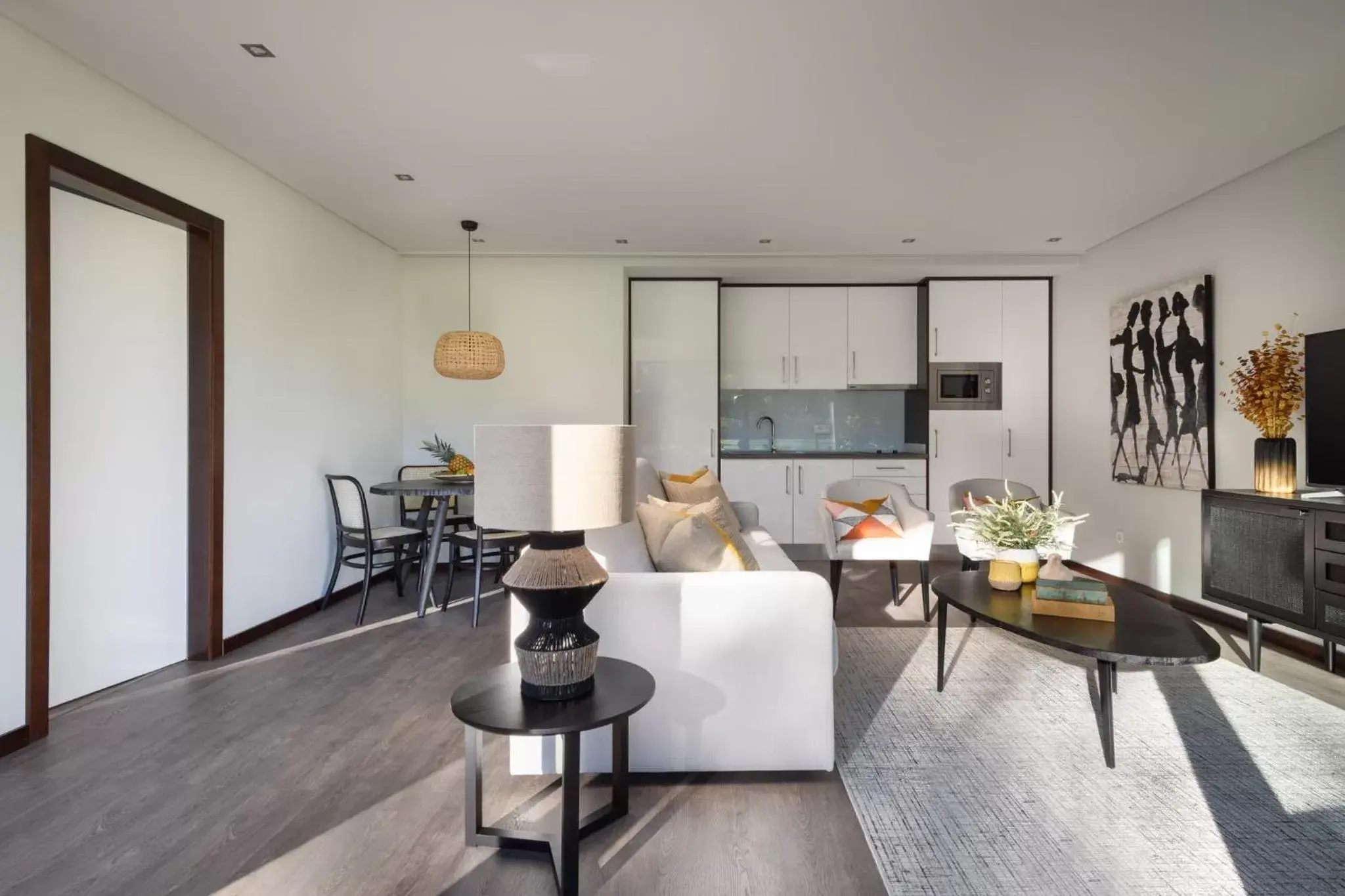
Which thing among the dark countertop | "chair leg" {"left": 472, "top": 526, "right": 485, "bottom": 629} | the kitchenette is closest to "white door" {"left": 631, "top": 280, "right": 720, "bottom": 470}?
the kitchenette

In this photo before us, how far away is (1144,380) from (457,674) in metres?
4.78

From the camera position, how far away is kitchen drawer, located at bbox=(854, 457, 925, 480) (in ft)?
20.3

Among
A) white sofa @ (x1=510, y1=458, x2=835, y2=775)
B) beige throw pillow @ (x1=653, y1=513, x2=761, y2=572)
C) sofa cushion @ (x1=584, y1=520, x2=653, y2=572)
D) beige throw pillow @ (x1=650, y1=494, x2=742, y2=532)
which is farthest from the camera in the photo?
beige throw pillow @ (x1=650, y1=494, x2=742, y2=532)

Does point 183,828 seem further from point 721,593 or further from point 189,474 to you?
point 189,474

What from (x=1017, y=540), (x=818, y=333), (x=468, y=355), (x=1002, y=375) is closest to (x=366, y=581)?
(x=468, y=355)

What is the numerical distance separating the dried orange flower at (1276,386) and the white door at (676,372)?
3594 millimetres

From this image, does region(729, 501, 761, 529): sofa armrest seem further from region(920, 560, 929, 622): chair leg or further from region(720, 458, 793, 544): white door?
region(720, 458, 793, 544): white door

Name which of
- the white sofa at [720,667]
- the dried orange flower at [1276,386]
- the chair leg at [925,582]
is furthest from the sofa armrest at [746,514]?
the dried orange flower at [1276,386]

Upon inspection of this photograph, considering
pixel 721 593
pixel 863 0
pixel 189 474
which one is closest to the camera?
pixel 721 593

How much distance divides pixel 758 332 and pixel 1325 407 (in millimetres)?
4005

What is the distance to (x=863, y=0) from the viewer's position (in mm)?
2342

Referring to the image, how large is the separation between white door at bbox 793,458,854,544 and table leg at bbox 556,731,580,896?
15.7 ft

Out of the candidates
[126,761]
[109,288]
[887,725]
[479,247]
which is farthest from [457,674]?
[479,247]

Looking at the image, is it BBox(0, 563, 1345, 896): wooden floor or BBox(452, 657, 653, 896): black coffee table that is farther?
BBox(0, 563, 1345, 896): wooden floor
